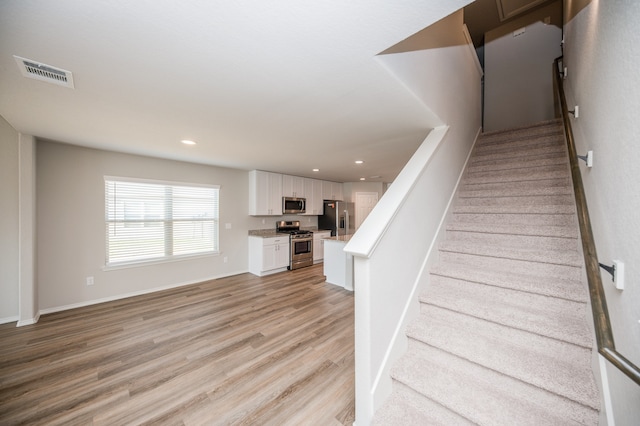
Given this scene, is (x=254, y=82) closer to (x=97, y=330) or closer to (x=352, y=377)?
(x=352, y=377)

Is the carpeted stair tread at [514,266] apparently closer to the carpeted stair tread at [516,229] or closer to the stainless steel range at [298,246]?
the carpeted stair tread at [516,229]

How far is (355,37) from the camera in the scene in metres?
1.24

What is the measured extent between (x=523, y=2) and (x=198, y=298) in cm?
746

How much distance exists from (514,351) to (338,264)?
9.80 feet

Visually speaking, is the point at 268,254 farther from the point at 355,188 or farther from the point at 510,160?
the point at 510,160

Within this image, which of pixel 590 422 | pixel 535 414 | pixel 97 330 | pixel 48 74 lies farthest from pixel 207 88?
pixel 97 330

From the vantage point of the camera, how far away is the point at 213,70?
1514mm

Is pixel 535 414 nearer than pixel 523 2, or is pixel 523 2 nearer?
pixel 535 414

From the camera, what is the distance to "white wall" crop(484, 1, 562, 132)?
412 centimetres

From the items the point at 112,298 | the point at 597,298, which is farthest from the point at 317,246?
the point at 597,298

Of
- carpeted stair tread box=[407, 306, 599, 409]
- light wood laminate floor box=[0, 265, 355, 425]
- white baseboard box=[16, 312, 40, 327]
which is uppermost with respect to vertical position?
carpeted stair tread box=[407, 306, 599, 409]

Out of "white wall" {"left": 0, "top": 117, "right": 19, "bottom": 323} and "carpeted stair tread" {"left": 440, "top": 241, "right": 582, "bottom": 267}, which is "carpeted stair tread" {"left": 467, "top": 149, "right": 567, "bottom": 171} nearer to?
"carpeted stair tread" {"left": 440, "top": 241, "right": 582, "bottom": 267}

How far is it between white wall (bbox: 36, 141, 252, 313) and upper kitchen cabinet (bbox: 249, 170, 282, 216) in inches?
54.8

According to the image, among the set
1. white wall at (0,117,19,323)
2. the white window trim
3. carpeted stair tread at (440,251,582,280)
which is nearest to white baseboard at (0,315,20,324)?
white wall at (0,117,19,323)
